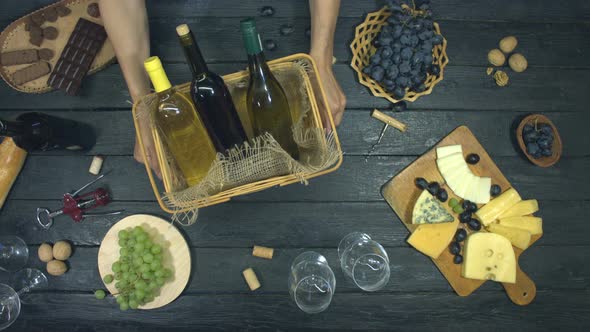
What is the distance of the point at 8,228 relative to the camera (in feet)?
3.83

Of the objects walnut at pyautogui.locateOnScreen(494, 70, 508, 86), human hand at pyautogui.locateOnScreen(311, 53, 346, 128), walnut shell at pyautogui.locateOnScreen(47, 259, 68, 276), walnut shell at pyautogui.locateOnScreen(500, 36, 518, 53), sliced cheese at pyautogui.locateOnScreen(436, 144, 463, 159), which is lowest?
walnut shell at pyautogui.locateOnScreen(47, 259, 68, 276)

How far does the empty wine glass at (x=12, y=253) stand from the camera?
1140 mm

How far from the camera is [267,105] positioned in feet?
2.82

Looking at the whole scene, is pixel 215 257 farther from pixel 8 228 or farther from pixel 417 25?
pixel 417 25

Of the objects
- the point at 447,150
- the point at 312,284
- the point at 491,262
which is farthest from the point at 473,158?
the point at 312,284

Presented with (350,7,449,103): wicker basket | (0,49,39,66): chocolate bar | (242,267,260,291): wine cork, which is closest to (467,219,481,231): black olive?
(350,7,449,103): wicker basket

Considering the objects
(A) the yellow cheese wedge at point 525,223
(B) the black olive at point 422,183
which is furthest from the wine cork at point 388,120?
(A) the yellow cheese wedge at point 525,223

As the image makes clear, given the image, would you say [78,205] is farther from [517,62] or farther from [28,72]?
[517,62]

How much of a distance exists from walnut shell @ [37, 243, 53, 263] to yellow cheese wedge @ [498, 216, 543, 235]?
131 cm

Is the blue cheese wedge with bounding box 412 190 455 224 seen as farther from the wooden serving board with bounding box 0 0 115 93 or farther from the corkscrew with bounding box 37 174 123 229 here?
the wooden serving board with bounding box 0 0 115 93

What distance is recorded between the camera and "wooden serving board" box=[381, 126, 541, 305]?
115cm

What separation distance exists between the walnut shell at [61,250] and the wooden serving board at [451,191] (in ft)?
3.05

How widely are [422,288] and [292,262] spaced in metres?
0.39

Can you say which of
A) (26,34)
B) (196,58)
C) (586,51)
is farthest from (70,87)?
(586,51)
